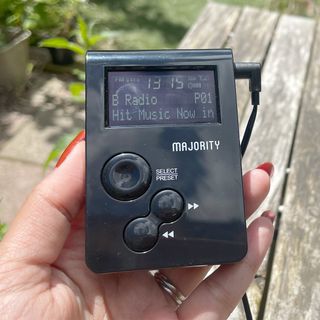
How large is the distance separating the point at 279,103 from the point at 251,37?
0.45 meters

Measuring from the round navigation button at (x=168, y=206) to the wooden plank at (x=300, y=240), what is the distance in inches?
11.9

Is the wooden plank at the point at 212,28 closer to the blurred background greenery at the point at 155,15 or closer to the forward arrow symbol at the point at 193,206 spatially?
the forward arrow symbol at the point at 193,206

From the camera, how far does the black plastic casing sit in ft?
2.45

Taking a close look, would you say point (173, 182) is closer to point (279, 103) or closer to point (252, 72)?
point (252, 72)

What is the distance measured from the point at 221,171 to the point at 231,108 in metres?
0.13

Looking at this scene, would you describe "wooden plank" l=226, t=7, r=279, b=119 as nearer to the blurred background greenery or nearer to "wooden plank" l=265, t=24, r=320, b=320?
"wooden plank" l=265, t=24, r=320, b=320

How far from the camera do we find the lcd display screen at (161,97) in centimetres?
81

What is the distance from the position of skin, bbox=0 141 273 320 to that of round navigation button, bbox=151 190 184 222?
5.7 inches

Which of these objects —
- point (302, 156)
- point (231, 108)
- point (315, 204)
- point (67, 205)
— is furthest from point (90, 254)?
point (302, 156)

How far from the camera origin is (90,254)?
74 cm

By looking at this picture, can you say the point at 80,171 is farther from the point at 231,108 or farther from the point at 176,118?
the point at 231,108

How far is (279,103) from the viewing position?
1.37 metres

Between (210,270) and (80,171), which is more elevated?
(80,171)

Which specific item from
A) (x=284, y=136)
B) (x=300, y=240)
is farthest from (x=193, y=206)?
(x=284, y=136)
